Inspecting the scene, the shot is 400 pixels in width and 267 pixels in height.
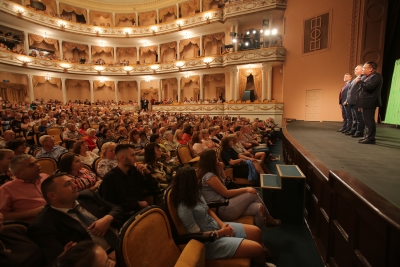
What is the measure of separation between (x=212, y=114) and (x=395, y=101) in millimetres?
10085

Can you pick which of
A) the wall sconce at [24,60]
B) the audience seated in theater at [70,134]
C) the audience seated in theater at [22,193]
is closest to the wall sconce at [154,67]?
the wall sconce at [24,60]

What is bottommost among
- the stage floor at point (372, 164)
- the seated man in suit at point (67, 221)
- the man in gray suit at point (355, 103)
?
the seated man in suit at point (67, 221)

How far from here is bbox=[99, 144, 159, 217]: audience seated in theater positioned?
6.29 feet

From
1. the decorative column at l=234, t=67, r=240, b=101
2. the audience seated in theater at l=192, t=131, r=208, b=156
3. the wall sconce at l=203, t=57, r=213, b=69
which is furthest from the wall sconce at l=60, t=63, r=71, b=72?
the audience seated in theater at l=192, t=131, r=208, b=156

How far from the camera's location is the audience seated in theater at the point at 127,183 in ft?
6.29

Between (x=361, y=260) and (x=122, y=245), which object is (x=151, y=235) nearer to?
(x=122, y=245)

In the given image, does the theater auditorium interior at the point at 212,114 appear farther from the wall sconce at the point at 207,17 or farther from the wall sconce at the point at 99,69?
the wall sconce at the point at 207,17

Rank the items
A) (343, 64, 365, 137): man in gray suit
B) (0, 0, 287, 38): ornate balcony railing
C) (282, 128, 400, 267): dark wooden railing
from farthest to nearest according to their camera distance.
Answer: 1. (0, 0, 287, 38): ornate balcony railing
2. (343, 64, 365, 137): man in gray suit
3. (282, 128, 400, 267): dark wooden railing

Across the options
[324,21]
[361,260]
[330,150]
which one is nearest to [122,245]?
[361,260]

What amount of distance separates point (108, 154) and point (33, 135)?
13.3 ft

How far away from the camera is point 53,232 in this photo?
125 cm

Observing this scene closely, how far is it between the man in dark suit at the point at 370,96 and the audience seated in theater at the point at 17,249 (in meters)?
4.36

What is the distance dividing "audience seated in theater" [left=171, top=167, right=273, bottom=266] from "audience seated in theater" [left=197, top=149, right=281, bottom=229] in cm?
39

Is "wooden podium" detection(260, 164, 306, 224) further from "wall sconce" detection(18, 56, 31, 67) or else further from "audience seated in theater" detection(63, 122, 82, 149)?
"wall sconce" detection(18, 56, 31, 67)
